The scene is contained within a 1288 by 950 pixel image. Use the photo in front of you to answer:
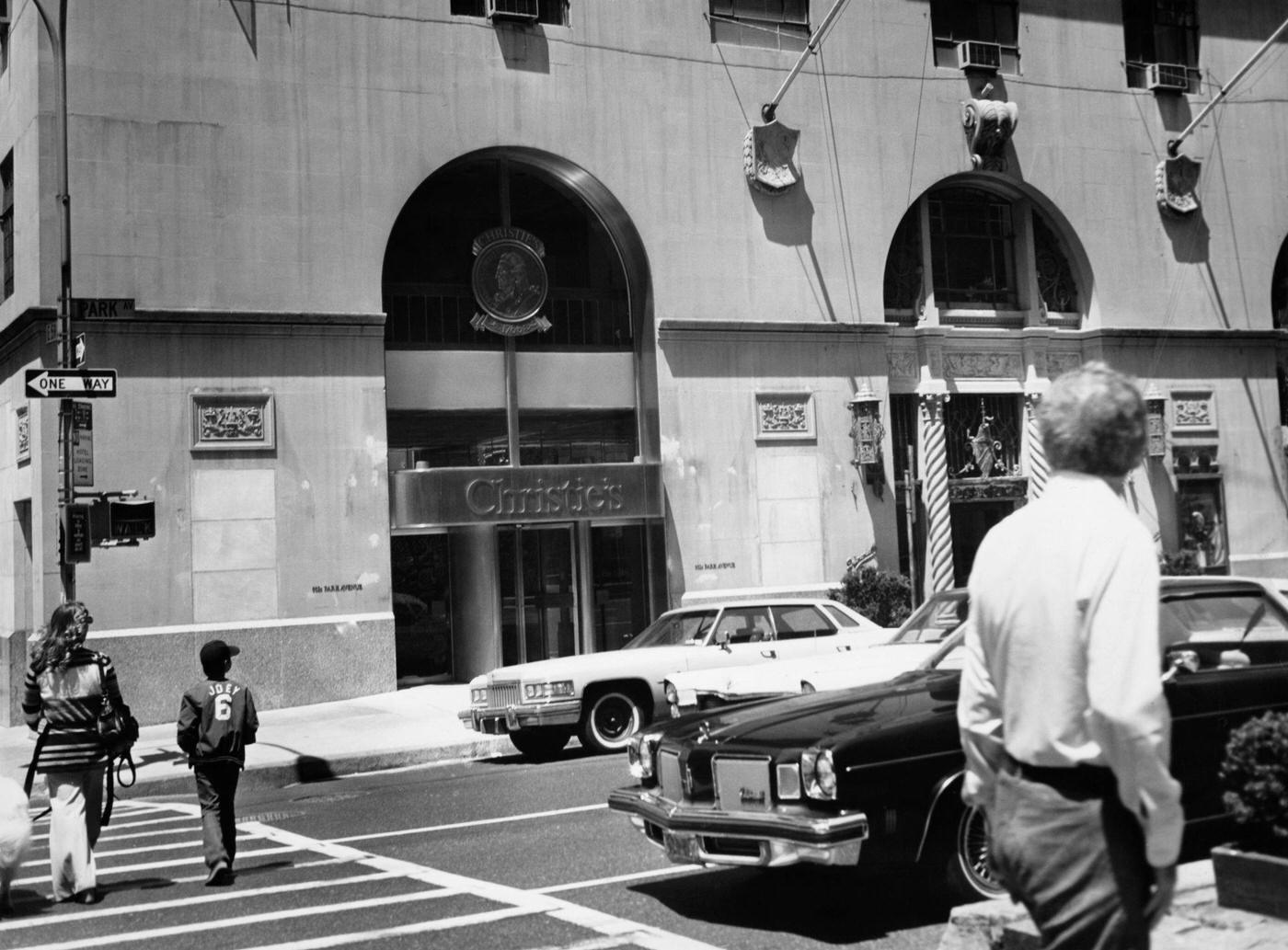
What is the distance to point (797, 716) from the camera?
24.3 ft

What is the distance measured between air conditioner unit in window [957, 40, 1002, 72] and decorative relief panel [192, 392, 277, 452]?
550 inches

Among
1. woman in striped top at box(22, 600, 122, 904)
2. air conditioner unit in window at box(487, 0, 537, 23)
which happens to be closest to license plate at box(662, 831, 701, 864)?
woman in striped top at box(22, 600, 122, 904)

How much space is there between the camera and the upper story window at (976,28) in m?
26.8

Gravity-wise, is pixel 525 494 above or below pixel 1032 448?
below

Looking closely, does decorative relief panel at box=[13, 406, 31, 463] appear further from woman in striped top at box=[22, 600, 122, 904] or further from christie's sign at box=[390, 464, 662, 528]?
woman in striped top at box=[22, 600, 122, 904]

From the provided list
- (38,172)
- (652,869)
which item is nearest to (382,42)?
(38,172)

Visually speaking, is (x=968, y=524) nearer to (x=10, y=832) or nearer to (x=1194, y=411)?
(x=1194, y=411)

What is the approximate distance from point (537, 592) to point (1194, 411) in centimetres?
1385

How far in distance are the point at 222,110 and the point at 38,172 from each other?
2.67 meters

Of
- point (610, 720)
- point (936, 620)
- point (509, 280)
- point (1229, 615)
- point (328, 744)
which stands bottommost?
point (328, 744)

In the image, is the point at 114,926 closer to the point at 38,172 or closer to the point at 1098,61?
the point at 38,172

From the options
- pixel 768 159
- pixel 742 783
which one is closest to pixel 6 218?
pixel 768 159

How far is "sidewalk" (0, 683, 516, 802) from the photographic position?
1569cm

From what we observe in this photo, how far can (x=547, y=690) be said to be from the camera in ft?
49.2
